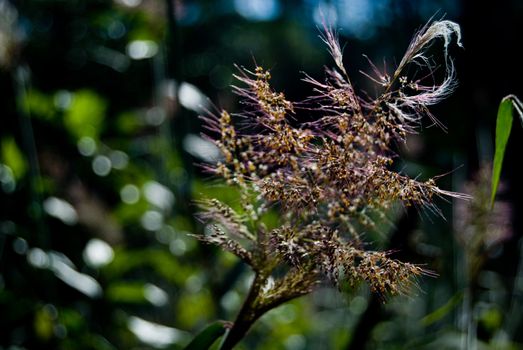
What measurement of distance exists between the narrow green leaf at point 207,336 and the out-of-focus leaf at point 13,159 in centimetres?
144

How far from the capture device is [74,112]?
2.13 metres

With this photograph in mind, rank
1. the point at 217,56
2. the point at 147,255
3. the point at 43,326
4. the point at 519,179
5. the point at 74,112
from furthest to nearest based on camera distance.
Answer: the point at 217,56 → the point at 519,179 → the point at 74,112 → the point at 147,255 → the point at 43,326

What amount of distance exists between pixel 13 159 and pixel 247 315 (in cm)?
152

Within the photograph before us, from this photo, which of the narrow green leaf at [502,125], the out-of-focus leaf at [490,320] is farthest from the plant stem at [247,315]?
the out-of-focus leaf at [490,320]

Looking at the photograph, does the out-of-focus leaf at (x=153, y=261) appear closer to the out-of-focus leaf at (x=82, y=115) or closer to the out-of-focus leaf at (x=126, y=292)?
the out-of-focus leaf at (x=126, y=292)

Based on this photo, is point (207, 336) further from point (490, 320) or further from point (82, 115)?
point (82, 115)

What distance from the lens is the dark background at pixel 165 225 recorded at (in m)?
1.29

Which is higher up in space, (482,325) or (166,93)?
(166,93)

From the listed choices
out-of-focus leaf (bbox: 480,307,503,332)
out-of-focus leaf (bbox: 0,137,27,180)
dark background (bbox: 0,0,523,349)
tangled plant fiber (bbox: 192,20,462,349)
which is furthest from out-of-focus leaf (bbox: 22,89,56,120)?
tangled plant fiber (bbox: 192,20,462,349)

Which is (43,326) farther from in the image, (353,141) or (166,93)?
(353,141)

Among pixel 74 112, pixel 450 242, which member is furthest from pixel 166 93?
pixel 450 242

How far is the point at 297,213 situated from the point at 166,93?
41.3 inches

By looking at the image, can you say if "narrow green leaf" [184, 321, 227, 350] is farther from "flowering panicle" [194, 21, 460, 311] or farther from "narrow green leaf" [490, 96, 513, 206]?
"narrow green leaf" [490, 96, 513, 206]

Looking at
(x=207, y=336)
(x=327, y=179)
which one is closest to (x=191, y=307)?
(x=207, y=336)
